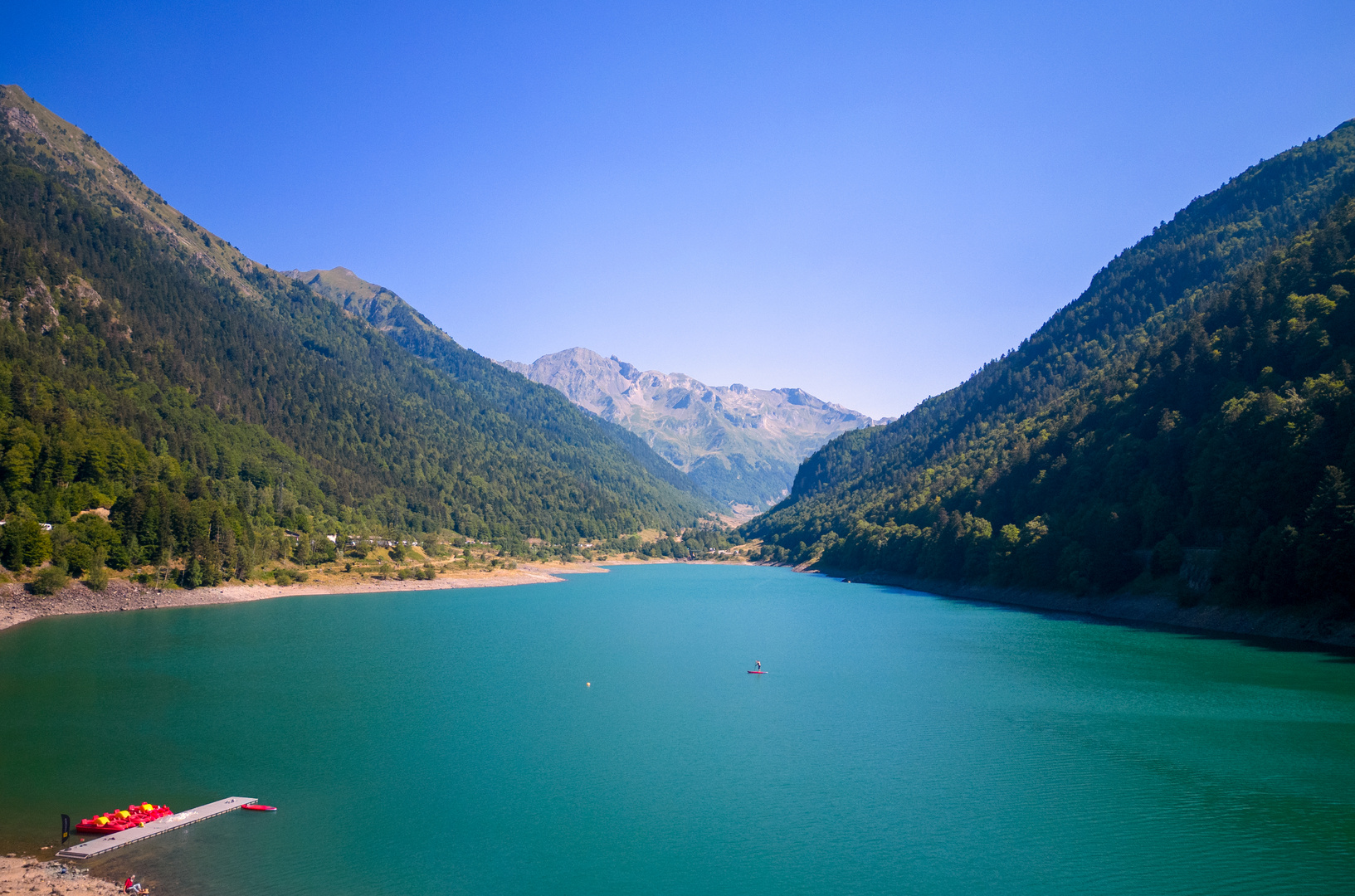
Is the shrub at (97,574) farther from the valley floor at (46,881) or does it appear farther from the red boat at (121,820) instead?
the valley floor at (46,881)

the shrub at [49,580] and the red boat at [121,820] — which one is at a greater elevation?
the shrub at [49,580]

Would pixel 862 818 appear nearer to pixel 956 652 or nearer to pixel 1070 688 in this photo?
pixel 1070 688

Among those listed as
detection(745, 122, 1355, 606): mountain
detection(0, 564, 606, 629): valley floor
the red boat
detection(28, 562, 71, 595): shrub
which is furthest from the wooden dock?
detection(28, 562, 71, 595): shrub

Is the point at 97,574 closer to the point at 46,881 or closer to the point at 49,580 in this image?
the point at 49,580

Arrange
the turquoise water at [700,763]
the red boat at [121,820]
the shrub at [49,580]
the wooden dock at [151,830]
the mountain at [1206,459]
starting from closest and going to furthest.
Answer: the wooden dock at [151,830]
the turquoise water at [700,763]
the red boat at [121,820]
the mountain at [1206,459]
the shrub at [49,580]

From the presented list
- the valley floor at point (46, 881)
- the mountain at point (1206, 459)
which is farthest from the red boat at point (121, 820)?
the mountain at point (1206, 459)

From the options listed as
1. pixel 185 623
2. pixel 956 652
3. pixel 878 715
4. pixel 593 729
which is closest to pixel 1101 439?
pixel 956 652

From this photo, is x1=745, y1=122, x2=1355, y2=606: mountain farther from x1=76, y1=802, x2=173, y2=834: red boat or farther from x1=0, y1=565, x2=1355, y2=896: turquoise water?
x1=76, y1=802, x2=173, y2=834: red boat
